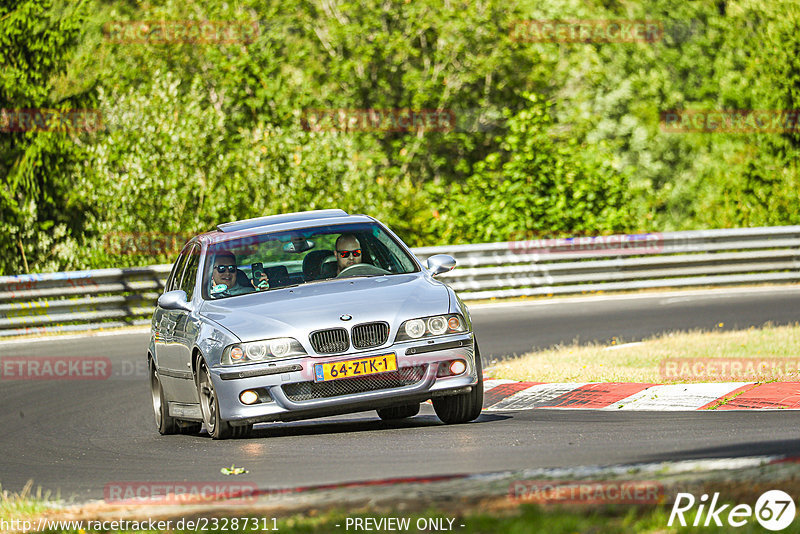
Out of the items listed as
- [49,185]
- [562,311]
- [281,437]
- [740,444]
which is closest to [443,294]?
[281,437]

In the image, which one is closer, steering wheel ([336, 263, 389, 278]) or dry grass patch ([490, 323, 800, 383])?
steering wheel ([336, 263, 389, 278])

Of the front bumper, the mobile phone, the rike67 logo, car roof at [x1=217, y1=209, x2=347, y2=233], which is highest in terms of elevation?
the rike67 logo

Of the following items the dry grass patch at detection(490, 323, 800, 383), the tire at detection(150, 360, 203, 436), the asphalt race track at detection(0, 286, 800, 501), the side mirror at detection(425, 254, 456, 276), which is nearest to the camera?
the asphalt race track at detection(0, 286, 800, 501)

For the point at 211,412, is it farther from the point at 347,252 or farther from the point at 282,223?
the point at 282,223

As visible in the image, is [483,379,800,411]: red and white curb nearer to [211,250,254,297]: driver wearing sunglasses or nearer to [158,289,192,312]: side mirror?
[211,250,254,297]: driver wearing sunglasses

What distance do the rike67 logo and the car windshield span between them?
15.8 ft

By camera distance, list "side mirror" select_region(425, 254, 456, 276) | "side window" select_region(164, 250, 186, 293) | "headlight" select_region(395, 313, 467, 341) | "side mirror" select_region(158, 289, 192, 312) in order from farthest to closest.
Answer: "side window" select_region(164, 250, 186, 293)
"side mirror" select_region(425, 254, 456, 276)
"side mirror" select_region(158, 289, 192, 312)
"headlight" select_region(395, 313, 467, 341)

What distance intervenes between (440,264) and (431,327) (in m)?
1.14

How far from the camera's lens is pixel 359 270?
9.66 m

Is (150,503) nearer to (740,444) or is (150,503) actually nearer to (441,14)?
(740,444)

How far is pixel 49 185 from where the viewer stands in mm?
24469

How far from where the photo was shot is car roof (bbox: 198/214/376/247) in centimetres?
1000

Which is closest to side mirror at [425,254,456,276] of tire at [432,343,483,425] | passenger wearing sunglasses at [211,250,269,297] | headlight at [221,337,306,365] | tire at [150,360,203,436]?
tire at [432,343,483,425]

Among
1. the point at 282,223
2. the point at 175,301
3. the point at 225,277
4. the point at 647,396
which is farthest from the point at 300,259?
the point at 647,396
